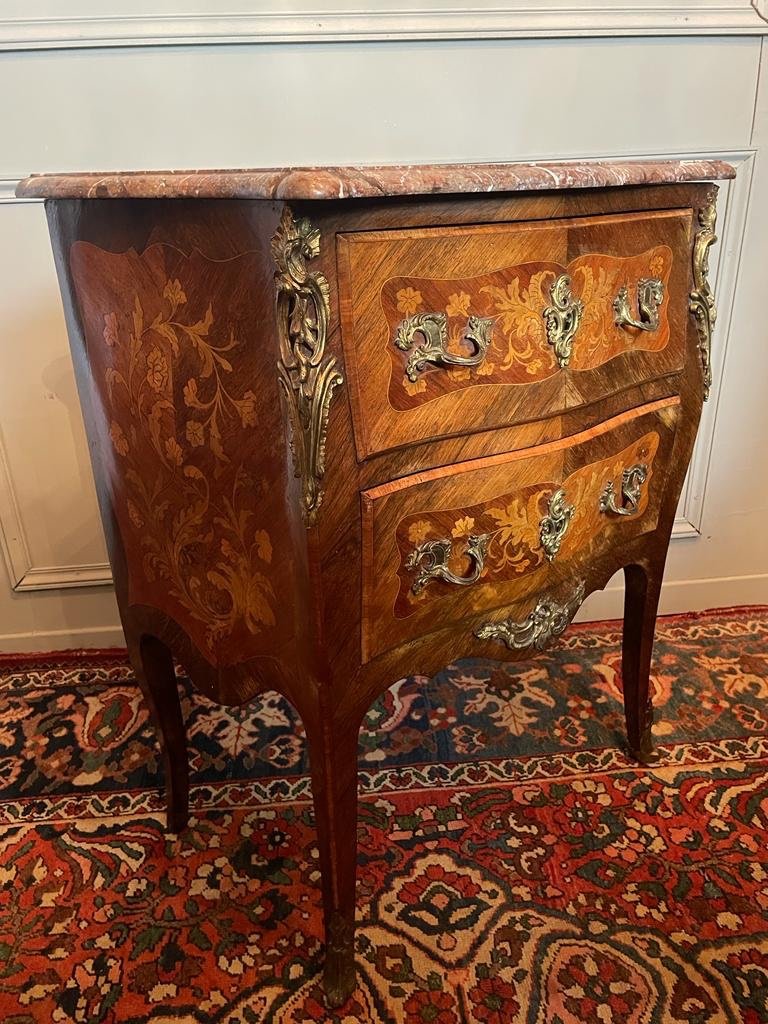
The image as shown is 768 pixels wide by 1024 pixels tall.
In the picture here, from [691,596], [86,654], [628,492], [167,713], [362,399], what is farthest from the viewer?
[691,596]

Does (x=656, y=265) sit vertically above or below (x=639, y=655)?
above

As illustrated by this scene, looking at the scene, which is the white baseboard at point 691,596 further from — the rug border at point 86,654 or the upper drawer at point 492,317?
the upper drawer at point 492,317

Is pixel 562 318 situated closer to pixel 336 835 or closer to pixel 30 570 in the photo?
pixel 336 835

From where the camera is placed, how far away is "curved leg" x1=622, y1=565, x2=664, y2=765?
4.02 ft

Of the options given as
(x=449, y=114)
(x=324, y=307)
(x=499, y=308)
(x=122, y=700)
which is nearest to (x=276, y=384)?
(x=324, y=307)

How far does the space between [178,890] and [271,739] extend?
340mm

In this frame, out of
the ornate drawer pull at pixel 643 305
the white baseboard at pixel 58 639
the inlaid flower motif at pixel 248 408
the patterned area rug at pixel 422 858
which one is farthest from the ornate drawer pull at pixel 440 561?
the white baseboard at pixel 58 639

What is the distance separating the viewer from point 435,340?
72 cm

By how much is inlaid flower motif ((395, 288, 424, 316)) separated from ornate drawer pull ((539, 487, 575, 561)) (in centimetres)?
30

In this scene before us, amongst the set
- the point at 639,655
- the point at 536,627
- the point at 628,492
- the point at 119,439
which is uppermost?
the point at 119,439

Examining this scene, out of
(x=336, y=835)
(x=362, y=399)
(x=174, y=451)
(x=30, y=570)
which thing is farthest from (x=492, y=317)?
(x=30, y=570)

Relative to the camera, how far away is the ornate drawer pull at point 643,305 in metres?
0.89

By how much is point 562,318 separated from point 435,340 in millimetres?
173

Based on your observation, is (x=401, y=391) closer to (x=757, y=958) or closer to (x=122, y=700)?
(x=757, y=958)
